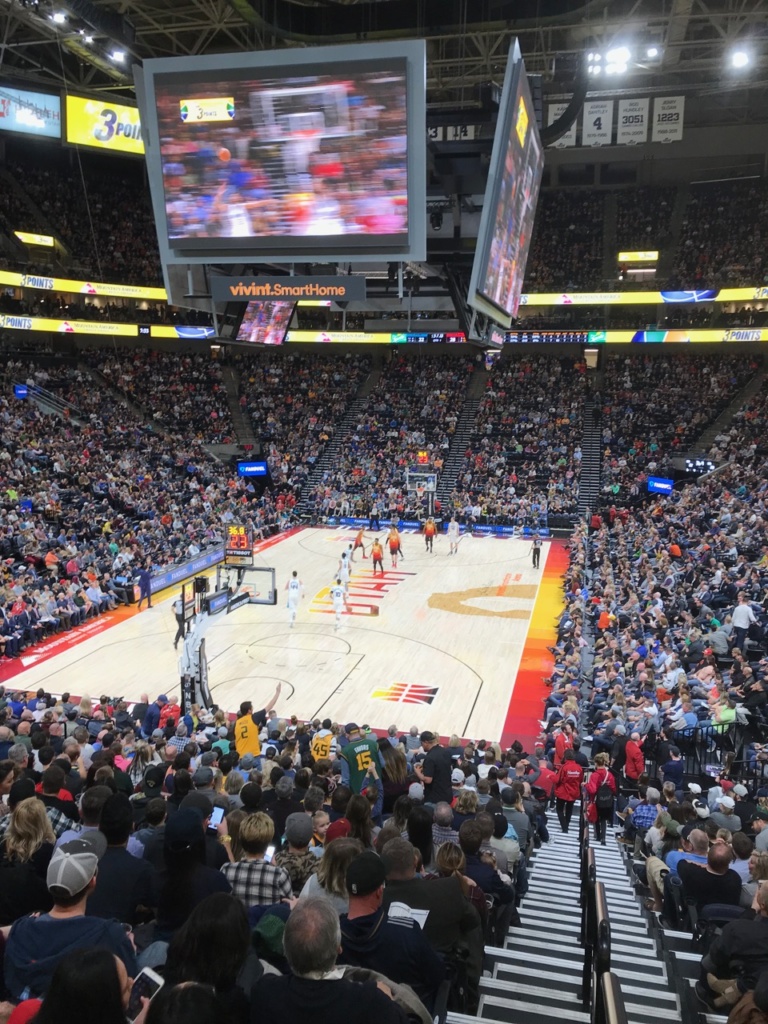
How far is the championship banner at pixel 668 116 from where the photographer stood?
26.4 metres

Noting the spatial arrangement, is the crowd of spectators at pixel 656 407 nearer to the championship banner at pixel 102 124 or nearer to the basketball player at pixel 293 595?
the basketball player at pixel 293 595

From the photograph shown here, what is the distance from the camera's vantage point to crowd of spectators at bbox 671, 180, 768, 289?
1465 inches

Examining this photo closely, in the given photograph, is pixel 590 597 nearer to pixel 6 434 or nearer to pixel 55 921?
pixel 55 921

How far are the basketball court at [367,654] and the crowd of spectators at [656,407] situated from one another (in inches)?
415

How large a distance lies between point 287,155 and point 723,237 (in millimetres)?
35038

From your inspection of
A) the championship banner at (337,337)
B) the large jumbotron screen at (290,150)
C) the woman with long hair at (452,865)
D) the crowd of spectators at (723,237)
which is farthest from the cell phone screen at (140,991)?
the crowd of spectators at (723,237)

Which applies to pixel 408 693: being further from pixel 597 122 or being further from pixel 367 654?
pixel 597 122

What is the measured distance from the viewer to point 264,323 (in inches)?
578

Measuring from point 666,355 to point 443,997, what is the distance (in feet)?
134

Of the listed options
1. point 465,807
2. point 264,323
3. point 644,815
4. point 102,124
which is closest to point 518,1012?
point 465,807

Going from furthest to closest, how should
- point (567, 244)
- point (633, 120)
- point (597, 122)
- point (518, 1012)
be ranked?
point (567, 244) < point (597, 122) < point (633, 120) < point (518, 1012)

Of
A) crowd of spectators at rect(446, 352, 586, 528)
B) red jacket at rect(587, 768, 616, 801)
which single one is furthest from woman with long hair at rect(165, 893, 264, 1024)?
crowd of spectators at rect(446, 352, 586, 528)

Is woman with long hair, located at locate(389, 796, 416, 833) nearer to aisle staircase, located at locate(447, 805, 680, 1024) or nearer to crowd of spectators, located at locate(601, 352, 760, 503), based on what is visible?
aisle staircase, located at locate(447, 805, 680, 1024)

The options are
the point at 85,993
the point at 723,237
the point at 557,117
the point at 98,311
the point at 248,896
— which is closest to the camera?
the point at 85,993
